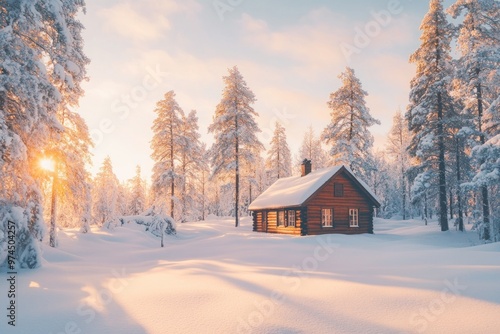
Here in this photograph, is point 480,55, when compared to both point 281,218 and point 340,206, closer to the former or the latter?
point 340,206

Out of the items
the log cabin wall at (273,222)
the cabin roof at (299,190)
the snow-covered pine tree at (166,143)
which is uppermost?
the snow-covered pine tree at (166,143)

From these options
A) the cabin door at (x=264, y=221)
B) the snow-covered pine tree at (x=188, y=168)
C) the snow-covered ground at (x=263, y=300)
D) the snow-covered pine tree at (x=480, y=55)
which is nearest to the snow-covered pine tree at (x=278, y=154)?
the snow-covered pine tree at (x=188, y=168)

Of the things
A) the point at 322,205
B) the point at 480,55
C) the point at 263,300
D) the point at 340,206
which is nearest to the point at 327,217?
the point at 322,205

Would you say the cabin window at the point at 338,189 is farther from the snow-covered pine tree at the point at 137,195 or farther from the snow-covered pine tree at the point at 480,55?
the snow-covered pine tree at the point at 137,195

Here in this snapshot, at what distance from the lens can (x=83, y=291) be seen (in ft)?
27.1

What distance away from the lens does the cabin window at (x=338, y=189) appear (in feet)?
79.5

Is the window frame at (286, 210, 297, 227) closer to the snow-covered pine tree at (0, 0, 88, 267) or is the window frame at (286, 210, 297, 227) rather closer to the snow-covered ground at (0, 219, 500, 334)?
the snow-covered ground at (0, 219, 500, 334)

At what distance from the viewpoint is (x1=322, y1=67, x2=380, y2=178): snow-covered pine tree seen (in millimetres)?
31406

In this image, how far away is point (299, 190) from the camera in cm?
2392

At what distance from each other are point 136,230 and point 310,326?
2283 cm

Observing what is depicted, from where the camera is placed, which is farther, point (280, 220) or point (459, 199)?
point (280, 220)

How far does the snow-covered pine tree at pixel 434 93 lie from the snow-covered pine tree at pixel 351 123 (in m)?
6.95

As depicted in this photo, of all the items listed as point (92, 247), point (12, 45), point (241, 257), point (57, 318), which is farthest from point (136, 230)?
point (57, 318)
